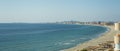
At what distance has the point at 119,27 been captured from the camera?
14.8 feet

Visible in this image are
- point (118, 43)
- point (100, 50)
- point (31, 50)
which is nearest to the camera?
point (118, 43)

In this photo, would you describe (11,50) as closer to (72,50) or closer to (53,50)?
(53,50)

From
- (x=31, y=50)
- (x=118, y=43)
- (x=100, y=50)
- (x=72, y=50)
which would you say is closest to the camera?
(x=118, y=43)


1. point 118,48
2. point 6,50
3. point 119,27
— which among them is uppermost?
point 119,27

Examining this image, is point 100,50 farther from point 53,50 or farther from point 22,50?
point 22,50

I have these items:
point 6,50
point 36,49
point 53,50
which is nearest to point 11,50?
point 6,50

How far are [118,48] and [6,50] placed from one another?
43416 mm

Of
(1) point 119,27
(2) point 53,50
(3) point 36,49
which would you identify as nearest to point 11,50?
(3) point 36,49

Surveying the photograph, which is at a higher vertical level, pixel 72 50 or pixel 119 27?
pixel 119 27

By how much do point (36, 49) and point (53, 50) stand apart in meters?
4.47

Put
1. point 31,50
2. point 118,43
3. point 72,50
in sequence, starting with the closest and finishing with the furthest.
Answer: point 118,43
point 72,50
point 31,50

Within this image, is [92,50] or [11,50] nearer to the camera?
[92,50]

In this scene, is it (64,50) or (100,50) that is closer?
(100,50)

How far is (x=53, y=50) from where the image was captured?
4294 cm
